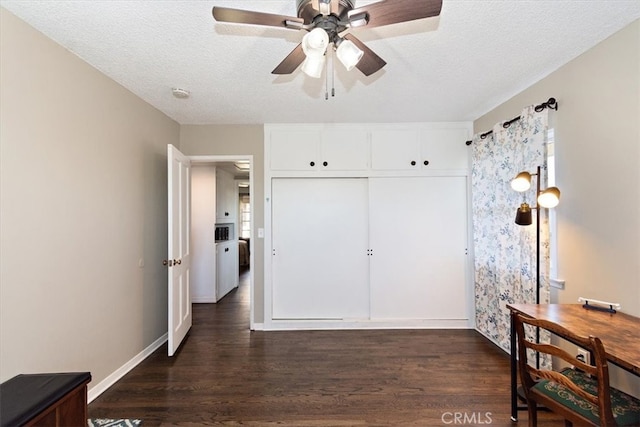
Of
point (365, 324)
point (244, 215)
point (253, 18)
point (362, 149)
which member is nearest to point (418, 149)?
point (362, 149)

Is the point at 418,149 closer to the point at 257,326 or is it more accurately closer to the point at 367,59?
the point at 367,59

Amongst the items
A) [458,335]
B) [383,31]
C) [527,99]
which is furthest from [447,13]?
[458,335]

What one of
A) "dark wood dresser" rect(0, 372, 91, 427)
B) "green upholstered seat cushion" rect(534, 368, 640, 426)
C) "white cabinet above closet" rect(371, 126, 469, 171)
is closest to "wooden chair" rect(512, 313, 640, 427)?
"green upholstered seat cushion" rect(534, 368, 640, 426)

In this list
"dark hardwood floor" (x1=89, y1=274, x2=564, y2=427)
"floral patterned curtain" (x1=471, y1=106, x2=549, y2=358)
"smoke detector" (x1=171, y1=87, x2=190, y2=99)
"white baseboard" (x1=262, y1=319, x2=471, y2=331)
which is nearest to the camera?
"dark hardwood floor" (x1=89, y1=274, x2=564, y2=427)

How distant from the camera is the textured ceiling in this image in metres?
1.64

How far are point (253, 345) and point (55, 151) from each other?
8.06ft

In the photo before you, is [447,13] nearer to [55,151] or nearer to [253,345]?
[55,151]

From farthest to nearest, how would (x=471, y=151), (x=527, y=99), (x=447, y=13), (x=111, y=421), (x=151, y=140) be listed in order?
1. (x=471, y=151)
2. (x=151, y=140)
3. (x=527, y=99)
4. (x=111, y=421)
5. (x=447, y=13)

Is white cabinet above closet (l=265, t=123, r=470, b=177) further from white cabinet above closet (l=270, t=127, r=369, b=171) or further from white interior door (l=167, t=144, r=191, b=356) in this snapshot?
white interior door (l=167, t=144, r=191, b=356)

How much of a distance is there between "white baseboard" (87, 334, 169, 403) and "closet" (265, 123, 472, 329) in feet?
3.95

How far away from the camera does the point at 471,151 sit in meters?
3.53

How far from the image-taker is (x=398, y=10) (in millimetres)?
1215

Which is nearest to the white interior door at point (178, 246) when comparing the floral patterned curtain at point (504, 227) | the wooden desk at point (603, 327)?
the wooden desk at point (603, 327)

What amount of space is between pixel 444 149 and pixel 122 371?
411 centimetres
